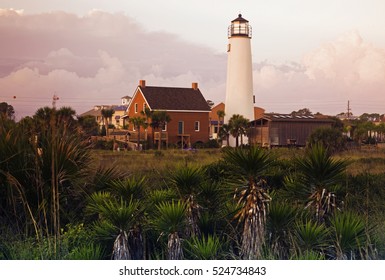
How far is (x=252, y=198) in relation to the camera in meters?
4.49

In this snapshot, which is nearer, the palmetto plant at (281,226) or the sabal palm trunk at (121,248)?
the sabal palm trunk at (121,248)

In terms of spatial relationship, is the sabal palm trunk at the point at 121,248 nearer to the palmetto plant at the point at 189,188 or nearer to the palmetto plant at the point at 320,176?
the palmetto plant at the point at 189,188

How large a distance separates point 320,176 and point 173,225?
1.21 meters

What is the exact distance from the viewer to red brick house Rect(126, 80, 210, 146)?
1367cm

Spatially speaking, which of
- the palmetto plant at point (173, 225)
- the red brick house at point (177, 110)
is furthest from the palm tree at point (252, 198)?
the red brick house at point (177, 110)

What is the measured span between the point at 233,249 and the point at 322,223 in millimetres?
723

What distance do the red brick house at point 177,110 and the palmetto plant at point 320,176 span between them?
7.89m

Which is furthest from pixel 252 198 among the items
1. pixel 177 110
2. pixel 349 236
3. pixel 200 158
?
pixel 177 110

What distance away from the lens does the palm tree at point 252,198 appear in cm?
443

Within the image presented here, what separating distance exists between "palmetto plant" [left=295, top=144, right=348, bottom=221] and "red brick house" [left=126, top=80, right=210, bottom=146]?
7.89 m

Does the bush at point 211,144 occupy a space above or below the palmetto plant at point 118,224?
above

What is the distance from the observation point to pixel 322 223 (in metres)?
4.91
